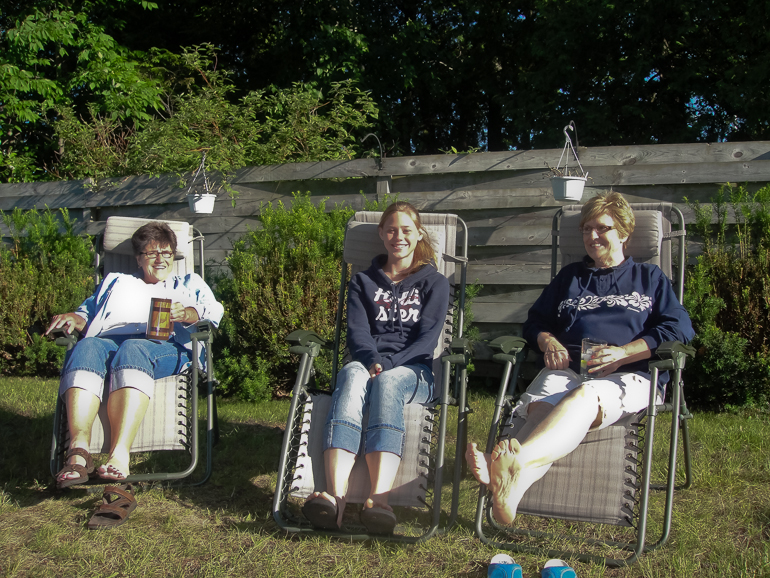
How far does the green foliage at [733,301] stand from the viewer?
13.1ft

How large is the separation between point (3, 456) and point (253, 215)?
2.50 m

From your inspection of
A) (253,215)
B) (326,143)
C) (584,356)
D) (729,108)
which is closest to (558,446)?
(584,356)

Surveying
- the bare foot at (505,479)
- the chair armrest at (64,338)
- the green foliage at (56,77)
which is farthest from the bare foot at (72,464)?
the green foliage at (56,77)

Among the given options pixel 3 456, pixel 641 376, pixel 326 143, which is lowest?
pixel 3 456

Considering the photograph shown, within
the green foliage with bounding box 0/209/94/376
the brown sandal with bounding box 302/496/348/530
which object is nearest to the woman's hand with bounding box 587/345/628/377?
the brown sandal with bounding box 302/496/348/530

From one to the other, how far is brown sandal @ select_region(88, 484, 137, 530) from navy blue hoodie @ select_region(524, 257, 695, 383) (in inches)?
73.3

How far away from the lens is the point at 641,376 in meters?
2.79

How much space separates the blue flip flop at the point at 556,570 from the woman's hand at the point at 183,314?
1.96 meters

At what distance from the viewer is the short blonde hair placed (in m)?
3.02

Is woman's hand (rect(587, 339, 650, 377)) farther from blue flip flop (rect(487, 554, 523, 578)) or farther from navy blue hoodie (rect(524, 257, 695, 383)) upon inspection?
blue flip flop (rect(487, 554, 523, 578))

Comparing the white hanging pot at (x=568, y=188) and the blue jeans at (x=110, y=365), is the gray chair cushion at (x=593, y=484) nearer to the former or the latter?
the blue jeans at (x=110, y=365)

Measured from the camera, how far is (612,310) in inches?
116

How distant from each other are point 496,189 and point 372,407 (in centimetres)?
252

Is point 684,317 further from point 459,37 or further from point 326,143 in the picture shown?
point 459,37
